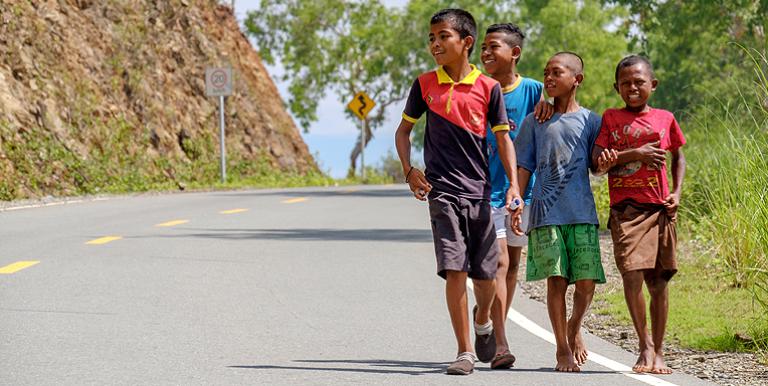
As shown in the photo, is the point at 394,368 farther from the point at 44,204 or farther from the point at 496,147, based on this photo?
the point at 44,204

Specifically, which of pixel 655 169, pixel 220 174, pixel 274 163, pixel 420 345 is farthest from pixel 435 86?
pixel 274 163

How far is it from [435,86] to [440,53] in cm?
20

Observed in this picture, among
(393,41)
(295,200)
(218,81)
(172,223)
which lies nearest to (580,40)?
(393,41)

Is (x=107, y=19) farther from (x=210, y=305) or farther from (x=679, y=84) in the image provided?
(x=210, y=305)

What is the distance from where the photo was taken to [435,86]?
706 centimetres

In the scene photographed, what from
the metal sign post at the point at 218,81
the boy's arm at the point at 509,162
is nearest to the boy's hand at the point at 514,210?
the boy's arm at the point at 509,162

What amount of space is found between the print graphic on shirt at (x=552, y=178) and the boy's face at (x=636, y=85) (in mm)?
406

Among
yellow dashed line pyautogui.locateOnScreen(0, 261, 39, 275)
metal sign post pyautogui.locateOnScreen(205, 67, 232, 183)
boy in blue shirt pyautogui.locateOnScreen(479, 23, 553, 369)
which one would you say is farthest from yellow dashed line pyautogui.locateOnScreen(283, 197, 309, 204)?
boy in blue shirt pyautogui.locateOnScreen(479, 23, 553, 369)

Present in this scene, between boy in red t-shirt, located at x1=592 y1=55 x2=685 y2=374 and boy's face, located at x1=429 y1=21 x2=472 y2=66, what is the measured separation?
0.84m

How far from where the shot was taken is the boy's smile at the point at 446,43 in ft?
22.8

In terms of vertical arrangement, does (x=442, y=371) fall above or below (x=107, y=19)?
below

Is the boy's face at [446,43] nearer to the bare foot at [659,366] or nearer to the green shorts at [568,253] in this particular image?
the green shorts at [568,253]

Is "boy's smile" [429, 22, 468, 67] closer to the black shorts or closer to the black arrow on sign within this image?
the black shorts

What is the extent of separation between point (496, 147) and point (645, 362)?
141 centimetres
